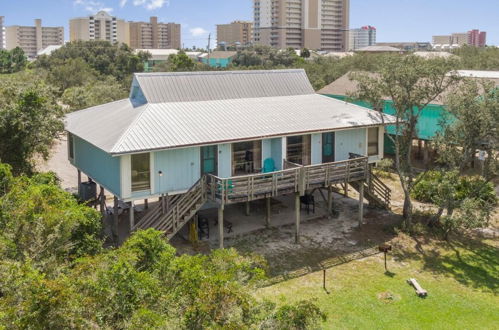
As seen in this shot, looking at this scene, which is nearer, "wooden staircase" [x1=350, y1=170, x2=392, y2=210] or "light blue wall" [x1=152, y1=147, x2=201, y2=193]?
"light blue wall" [x1=152, y1=147, x2=201, y2=193]

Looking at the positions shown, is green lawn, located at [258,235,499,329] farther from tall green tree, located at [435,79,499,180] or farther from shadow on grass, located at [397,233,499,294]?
tall green tree, located at [435,79,499,180]

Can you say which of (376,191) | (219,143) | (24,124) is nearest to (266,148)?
(219,143)

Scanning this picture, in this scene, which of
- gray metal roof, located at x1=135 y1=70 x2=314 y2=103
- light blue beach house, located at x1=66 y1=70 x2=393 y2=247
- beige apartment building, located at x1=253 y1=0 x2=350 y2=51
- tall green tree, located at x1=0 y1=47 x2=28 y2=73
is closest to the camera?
light blue beach house, located at x1=66 y1=70 x2=393 y2=247

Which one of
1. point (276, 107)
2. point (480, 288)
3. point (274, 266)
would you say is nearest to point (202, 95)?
point (276, 107)

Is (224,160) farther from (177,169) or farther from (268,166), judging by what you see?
(268,166)

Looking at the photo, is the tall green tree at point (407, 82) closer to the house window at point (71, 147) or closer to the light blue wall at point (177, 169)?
the light blue wall at point (177, 169)

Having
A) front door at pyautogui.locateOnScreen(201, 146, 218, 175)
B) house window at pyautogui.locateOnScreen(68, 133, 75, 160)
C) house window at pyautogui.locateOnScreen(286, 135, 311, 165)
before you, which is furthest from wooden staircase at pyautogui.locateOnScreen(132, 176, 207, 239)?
house window at pyautogui.locateOnScreen(68, 133, 75, 160)

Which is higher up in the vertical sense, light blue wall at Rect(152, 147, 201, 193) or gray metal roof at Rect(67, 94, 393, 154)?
gray metal roof at Rect(67, 94, 393, 154)
